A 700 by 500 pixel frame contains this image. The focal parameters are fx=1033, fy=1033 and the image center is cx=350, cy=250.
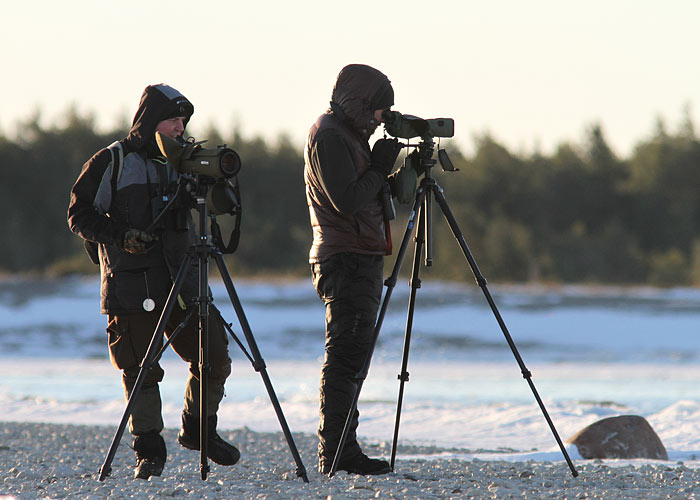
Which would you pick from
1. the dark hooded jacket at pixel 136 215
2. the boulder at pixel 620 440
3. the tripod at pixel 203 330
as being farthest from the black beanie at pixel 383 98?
the boulder at pixel 620 440

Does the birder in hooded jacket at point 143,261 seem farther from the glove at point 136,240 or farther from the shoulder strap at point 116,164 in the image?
the glove at point 136,240

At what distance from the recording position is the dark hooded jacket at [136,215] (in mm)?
4891

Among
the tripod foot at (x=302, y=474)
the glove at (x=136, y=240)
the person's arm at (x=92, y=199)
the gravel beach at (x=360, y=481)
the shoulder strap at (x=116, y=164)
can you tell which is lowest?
the gravel beach at (x=360, y=481)

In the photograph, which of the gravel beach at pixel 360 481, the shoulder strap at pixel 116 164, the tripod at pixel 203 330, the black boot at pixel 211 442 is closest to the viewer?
the gravel beach at pixel 360 481

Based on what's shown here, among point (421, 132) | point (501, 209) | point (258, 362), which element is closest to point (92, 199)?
point (258, 362)

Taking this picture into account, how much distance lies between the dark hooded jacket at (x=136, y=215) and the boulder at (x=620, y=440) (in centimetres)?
298

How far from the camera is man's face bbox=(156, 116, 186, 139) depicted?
504cm

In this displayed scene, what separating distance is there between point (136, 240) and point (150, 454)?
1.05m

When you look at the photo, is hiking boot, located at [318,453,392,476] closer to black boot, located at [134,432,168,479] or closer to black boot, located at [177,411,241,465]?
black boot, located at [177,411,241,465]

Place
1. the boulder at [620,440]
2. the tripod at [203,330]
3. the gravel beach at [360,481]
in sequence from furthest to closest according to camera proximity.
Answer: the boulder at [620,440] → the tripod at [203,330] → the gravel beach at [360,481]

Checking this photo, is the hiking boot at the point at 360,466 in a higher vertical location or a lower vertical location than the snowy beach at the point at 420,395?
higher

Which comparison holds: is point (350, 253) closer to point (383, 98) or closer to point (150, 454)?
point (383, 98)

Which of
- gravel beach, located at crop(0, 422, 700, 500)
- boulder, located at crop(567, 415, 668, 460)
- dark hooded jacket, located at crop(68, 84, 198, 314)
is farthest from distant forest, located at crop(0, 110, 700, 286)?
dark hooded jacket, located at crop(68, 84, 198, 314)

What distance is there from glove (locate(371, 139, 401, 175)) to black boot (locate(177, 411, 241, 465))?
1.47 meters
